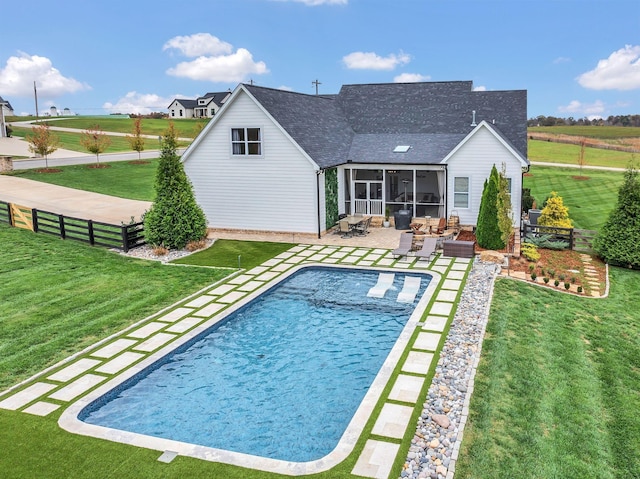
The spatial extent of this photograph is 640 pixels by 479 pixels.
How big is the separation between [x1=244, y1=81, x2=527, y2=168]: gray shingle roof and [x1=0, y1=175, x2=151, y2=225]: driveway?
34.8ft

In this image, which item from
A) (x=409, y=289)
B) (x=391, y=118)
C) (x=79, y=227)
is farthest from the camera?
(x=391, y=118)

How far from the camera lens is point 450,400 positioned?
10477 millimetres

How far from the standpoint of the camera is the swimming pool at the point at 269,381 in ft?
32.6

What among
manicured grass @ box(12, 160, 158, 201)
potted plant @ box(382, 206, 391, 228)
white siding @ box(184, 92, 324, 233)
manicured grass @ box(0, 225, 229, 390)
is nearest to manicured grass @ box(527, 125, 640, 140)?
potted plant @ box(382, 206, 391, 228)

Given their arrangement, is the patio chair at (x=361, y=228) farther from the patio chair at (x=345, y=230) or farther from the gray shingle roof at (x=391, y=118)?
the gray shingle roof at (x=391, y=118)

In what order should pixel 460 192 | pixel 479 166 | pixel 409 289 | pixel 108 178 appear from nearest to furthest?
pixel 409 289
pixel 479 166
pixel 460 192
pixel 108 178

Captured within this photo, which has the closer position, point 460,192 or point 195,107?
point 460,192

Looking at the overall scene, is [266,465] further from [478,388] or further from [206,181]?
[206,181]

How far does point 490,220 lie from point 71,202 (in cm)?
2565

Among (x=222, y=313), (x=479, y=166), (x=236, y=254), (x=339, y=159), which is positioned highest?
(x=339, y=159)

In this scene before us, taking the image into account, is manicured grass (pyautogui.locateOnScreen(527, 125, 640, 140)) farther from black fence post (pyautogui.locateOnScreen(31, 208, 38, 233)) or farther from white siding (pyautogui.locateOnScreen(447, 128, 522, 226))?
black fence post (pyautogui.locateOnScreen(31, 208, 38, 233))

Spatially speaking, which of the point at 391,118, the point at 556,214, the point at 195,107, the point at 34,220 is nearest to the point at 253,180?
the point at 34,220

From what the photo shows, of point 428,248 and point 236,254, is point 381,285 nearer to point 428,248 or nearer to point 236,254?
point 428,248

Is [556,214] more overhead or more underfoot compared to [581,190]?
more underfoot
